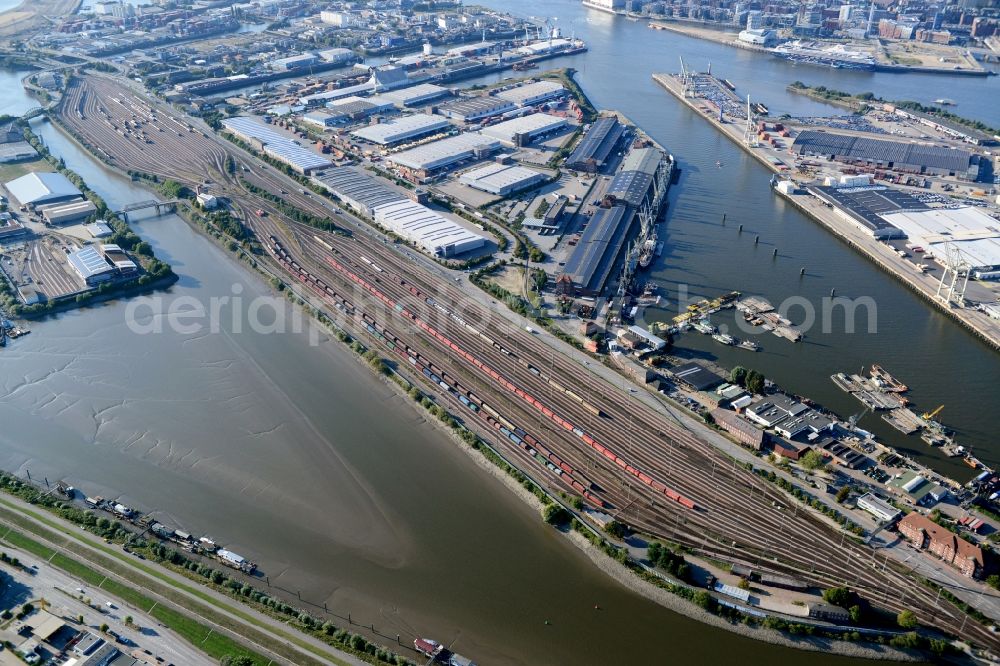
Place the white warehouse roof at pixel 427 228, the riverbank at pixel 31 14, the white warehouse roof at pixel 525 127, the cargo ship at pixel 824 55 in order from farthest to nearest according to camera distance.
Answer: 1. the riverbank at pixel 31 14
2. the cargo ship at pixel 824 55
3. the white warehouse roof at pixel 525 127
4. the white warehouse roof at pixel 427 228

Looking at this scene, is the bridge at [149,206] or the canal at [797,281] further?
the bridge at [149,206]

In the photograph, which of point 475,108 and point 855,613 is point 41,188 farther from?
point 855,613

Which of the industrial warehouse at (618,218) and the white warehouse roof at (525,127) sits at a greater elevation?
the white warehouse roof at (525,127)

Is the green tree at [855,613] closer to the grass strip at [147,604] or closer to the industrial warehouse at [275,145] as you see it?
the grass strip at [147,604]

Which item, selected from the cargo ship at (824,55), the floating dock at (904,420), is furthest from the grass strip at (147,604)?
the cargo ship at (824,55)

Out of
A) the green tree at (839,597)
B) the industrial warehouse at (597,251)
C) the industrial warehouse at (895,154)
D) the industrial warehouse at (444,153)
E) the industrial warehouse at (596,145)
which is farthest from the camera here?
the industrial warehouse at (596,145)

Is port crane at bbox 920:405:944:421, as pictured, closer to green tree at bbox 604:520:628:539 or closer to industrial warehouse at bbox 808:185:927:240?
green tree at bbox 604:520:628:539

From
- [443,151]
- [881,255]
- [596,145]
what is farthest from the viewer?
[596,145]

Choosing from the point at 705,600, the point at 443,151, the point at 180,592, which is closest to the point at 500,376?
the point at 705,600
